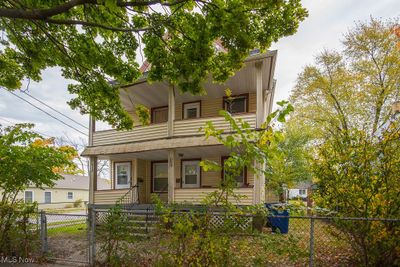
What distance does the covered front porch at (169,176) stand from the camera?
9.71 meters

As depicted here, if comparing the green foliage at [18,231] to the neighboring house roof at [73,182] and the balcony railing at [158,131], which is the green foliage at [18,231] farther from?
the neighboring house roof at [73,182]

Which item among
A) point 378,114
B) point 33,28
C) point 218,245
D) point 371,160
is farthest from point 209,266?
point 378,114

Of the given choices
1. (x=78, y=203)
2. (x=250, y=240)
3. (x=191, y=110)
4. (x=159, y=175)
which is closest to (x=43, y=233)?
(x=250, y=240)

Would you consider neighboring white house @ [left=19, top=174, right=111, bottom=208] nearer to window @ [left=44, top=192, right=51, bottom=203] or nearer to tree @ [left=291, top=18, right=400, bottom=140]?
window @ [left=44, top=192, right=51, bottom=203]

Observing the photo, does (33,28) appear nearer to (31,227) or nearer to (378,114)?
(31,227)

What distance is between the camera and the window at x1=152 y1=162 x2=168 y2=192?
43.3 ft

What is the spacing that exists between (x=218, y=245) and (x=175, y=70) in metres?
4.23

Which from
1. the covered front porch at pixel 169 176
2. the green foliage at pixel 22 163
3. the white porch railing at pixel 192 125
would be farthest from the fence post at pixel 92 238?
the white porch railing at pixel 192 125

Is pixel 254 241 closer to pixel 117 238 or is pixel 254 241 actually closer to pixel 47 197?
pixel 117 238

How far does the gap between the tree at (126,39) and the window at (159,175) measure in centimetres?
614

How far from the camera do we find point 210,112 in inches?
481

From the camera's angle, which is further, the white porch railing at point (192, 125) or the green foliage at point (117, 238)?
the white porch railing at point (192, 125)

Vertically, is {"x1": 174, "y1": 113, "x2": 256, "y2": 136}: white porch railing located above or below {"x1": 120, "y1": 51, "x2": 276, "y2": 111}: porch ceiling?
below

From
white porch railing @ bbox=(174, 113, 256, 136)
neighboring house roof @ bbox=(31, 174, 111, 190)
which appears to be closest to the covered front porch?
white porch railing @ bbox=(174, 113, 256, 136)
